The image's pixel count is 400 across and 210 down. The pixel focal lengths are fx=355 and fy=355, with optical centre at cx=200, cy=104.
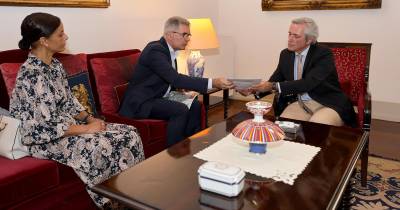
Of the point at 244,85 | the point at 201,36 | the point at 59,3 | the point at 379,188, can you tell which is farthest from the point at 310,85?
the point at 59,3

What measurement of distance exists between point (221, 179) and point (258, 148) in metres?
0.44

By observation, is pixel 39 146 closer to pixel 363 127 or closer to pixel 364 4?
pixel 363 127

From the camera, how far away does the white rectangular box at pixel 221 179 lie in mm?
1313

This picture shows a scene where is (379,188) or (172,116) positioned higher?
(172,116)

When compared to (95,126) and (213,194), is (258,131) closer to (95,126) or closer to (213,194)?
(213,194)

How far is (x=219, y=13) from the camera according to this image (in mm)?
5012

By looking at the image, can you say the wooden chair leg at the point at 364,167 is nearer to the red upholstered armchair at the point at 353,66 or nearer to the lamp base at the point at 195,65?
the red upholstered armchair at the point at 353,66

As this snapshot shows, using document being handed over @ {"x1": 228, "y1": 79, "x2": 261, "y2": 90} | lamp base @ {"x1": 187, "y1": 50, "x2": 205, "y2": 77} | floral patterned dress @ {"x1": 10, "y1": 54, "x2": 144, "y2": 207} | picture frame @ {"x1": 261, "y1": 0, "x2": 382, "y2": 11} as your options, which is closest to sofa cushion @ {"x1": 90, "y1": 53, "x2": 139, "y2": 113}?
floral patterned dress @ {"x1": 10, "y1": 54, "x2": 144, "y2": 207}

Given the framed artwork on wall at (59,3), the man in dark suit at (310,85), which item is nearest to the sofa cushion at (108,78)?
the framed artwork on wall at (59,3)

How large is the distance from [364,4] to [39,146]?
3645mm

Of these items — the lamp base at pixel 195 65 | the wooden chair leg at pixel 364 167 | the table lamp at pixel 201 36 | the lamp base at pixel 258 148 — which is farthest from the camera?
the table lamp at pixel 201 36

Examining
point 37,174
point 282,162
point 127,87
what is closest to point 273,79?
point 127,87

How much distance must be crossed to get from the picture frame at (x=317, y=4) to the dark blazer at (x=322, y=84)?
159cm

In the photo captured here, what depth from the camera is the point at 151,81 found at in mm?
2791
